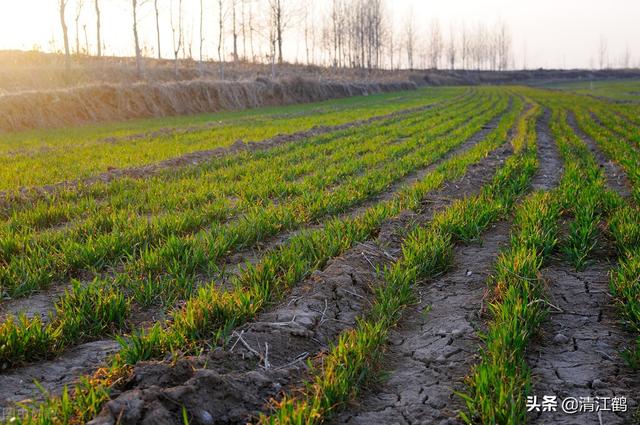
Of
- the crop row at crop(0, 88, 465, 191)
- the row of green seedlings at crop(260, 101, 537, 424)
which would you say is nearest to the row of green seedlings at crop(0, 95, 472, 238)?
the crop row at crop(0, 88, 465, 191)

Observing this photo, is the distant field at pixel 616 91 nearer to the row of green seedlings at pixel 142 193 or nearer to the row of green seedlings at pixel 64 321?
the row of green seedlings at pixel 142 193

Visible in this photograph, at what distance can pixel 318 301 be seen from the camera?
3654mm

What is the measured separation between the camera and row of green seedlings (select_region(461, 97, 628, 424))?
8.02 ft

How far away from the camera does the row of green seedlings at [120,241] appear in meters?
4.25

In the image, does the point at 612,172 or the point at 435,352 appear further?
the point at 612,172

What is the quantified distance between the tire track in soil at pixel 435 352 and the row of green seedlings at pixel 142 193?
3.97 m

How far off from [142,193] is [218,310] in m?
4.69

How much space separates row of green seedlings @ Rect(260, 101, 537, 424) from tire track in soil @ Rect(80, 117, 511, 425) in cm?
13

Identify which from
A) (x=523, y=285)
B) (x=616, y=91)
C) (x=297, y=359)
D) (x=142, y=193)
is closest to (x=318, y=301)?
(x=297, y=359)

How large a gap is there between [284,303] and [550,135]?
13899 mm

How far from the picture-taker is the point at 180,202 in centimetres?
696

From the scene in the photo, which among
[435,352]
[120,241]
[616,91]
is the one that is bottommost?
[435,352]

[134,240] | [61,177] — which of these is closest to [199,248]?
[134,240]

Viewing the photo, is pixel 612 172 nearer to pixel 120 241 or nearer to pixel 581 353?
pixel 581 353
